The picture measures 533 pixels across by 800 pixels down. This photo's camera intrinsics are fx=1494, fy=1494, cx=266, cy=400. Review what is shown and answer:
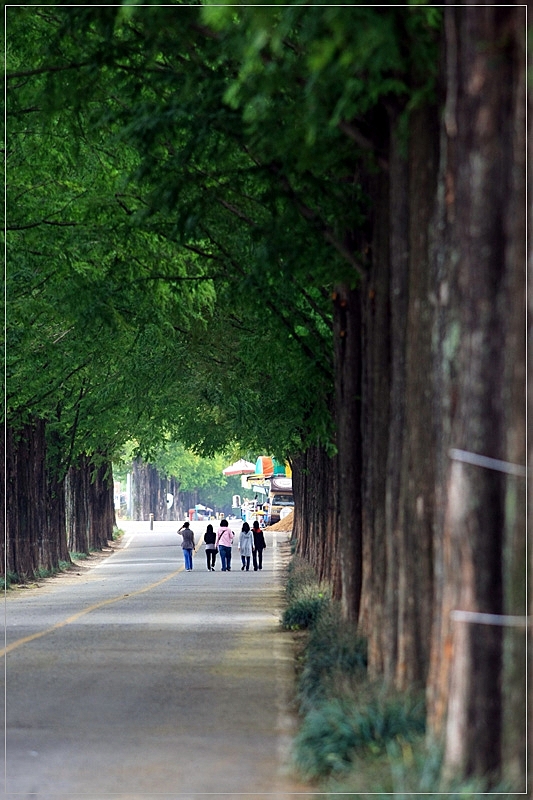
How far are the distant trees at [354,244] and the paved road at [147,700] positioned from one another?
52.4 inches

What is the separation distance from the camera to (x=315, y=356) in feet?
70.2

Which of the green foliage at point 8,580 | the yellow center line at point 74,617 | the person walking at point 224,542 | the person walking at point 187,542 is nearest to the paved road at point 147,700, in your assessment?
the yellow center line at point 74,617

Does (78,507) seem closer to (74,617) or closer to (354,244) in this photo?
(74,617)

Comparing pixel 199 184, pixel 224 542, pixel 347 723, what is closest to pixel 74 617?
pixel 199 184

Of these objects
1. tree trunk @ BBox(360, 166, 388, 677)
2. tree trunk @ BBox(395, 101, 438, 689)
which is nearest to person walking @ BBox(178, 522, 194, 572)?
tree trunk @ BBox(360, 166, 388, 677)

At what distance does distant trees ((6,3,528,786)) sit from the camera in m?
8.37

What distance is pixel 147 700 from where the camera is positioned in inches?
564

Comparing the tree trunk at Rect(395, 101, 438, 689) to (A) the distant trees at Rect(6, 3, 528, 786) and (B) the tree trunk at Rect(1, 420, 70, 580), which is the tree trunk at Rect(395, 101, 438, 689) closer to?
(A) the distant trees at Rect(6, 3, 528, 786)

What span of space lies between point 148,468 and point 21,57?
105m

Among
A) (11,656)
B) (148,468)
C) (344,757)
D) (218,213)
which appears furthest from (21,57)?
(148,468)

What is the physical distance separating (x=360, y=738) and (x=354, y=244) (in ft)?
22.0

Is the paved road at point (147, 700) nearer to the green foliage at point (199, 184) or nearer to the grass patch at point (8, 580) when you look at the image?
the green foliage at point (199, 184)

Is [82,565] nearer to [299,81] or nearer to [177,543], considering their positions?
[177,543]

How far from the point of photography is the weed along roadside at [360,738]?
8.16 meters
